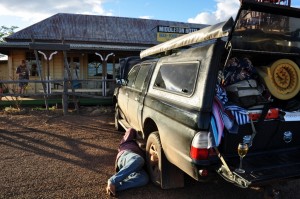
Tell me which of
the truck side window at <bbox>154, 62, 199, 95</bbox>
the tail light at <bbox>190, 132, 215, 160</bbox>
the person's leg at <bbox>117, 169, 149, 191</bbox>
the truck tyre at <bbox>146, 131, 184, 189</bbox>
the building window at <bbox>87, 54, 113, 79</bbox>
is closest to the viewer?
the tail light at <bbox>190, 132, 215, 160</bbox>

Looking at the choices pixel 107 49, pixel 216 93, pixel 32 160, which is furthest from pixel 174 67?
pixel 107 49

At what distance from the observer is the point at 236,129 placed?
310cm

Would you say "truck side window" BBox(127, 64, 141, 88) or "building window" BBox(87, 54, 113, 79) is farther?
"building window" BBox(87, 54, 113, 79)

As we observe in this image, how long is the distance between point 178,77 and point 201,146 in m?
1.16

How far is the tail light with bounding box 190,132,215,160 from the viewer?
2.89m

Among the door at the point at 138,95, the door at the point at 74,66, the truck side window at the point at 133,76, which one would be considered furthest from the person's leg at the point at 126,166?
the door at the point at 74,66

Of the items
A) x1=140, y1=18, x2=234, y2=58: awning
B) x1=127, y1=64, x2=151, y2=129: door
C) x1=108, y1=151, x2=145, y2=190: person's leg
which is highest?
x1=140, y1=18, x2=234, y2=58: awning

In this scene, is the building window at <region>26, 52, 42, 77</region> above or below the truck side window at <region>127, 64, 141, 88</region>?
above

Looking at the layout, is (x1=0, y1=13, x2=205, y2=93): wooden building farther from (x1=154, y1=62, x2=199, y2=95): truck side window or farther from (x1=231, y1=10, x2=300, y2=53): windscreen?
(x1=231, y1=10, x2=300, y2=53): windscreen

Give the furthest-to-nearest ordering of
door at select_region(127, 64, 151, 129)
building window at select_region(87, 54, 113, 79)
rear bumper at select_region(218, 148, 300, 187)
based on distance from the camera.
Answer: building window at select_region(87, 54, 113, 79) < door at select_region(127, 64, 151, 129) < rear bumper at select_region(218, 148, 300, 187)

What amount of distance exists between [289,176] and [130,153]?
221 cm

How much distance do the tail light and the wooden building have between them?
13.4 meters

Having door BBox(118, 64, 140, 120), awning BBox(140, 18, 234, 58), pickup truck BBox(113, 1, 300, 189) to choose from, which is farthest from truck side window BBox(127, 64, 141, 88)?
awning BBox(140, 18, 234, 58)

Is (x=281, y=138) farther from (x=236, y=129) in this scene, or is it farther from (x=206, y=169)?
(x=206, y=169)
